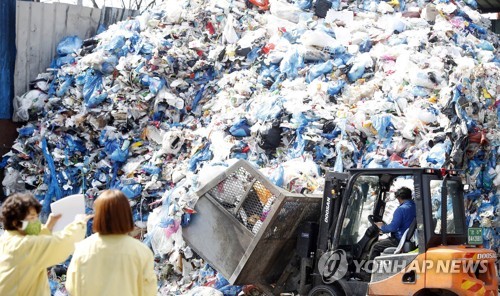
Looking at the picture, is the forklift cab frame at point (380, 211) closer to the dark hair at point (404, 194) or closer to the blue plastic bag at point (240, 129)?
the dark hair at point (404, 194)

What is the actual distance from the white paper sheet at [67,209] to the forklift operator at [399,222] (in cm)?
288

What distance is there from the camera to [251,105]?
10.2 meters

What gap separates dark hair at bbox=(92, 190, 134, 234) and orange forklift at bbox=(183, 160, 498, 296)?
300cm

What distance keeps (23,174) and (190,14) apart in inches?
141

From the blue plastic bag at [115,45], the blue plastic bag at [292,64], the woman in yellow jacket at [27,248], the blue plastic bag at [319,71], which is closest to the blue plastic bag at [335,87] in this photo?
the blue plastic bag at [319,71]

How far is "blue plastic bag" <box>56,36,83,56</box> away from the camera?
12.6m

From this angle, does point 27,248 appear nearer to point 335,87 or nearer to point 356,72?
point 335,87

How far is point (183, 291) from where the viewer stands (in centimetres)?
821

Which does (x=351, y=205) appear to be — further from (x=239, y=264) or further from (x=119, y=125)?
(x=119, y=125)

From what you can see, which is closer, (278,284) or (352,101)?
(278,284)

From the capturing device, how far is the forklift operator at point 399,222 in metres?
6.23

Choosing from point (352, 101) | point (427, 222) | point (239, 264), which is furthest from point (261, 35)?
point (427, 222)

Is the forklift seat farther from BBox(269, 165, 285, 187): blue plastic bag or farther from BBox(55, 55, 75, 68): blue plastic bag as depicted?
BBox(55, 55, 75, 68): blue plastic bag

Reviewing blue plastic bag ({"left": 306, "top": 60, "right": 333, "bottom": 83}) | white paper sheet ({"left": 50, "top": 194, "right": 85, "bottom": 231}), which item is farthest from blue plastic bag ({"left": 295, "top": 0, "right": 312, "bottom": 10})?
white paper sheet ({"left": 50, "top": 194, "right": 85, "bottom": 231})
